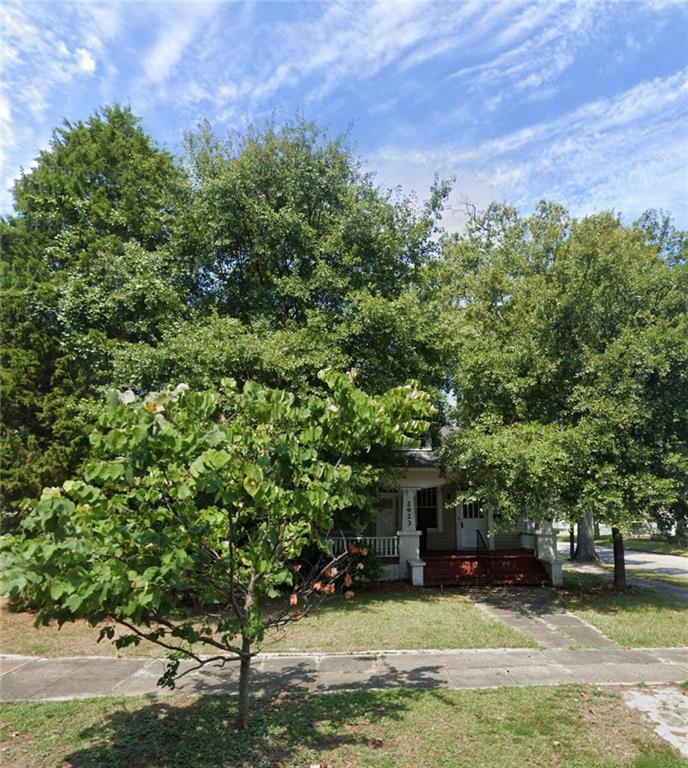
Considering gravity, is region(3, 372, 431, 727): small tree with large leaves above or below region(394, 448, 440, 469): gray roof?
below

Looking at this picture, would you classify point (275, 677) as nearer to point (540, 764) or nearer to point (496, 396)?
point (540, 764)

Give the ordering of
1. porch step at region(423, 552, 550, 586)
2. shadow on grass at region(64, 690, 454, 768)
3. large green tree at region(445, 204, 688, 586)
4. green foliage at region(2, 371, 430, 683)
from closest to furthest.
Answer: green foliage at region(2, 371, 430, 683) < shadow on grass at region(64, 690, 454, 768) < large green tree at region(445, 204, 688, 586) < porch step at region(423, 552, 550, 586)

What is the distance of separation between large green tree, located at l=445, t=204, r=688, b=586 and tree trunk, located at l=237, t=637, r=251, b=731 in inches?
274

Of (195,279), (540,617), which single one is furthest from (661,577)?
(195,279)

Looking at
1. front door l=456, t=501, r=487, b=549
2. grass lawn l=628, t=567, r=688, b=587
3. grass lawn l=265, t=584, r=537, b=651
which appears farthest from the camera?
front door l=456, t=501, r=487, b=549

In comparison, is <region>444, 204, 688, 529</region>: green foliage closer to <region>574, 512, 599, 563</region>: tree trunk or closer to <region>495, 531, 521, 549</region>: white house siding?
<region>495, 531, 521, 549</region>: white house siding

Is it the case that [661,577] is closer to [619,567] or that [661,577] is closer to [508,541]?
[508,541]

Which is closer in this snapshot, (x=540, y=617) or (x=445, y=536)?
(x=540, y=617)

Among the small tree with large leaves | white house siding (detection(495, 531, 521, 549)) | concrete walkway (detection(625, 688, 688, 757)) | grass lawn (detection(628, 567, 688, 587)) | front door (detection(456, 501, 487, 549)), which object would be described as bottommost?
grass lawn (detection(628, 567, 688, 587))

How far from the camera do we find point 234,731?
16.0ft

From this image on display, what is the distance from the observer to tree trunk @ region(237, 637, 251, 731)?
15.6 feet

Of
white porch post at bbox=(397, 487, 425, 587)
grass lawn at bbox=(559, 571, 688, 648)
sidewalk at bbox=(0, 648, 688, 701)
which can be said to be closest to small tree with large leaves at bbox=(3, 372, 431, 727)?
sidewalk at bbox=(0, 648, 688, 701)

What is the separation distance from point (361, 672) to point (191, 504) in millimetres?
4313

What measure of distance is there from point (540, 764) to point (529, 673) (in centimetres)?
264
